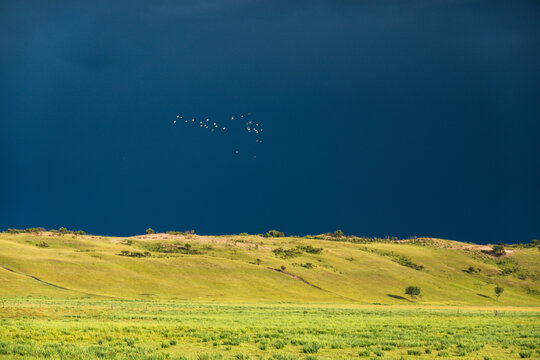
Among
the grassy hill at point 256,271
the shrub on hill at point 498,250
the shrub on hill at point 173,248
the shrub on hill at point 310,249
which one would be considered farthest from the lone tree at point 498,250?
the shrub on hill at point 173,248

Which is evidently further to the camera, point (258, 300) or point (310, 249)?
point (310, 249)

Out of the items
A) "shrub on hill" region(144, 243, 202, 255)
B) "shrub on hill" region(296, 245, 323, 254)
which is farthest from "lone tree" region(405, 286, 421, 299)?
"shrub on hill" region(144, 243, 202, 255)

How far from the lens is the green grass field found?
2525cm

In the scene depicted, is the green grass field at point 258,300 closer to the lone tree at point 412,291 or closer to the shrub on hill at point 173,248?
the shrub on hill at point 173,248

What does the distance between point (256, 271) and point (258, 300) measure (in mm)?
26350

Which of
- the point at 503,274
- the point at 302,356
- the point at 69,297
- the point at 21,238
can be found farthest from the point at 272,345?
the point at 503,274

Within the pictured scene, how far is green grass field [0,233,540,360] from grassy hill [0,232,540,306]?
0.51 meters

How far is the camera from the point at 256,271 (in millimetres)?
119500

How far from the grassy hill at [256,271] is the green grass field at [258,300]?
514 mm

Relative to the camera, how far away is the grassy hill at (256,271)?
96.3 m

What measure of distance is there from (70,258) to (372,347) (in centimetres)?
10442

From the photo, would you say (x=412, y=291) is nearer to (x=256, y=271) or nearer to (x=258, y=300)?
(x=256, y=271)

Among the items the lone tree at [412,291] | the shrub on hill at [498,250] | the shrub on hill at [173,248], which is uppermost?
the shrub on hill at [498,250]

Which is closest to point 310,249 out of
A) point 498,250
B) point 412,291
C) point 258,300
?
point 412,291
